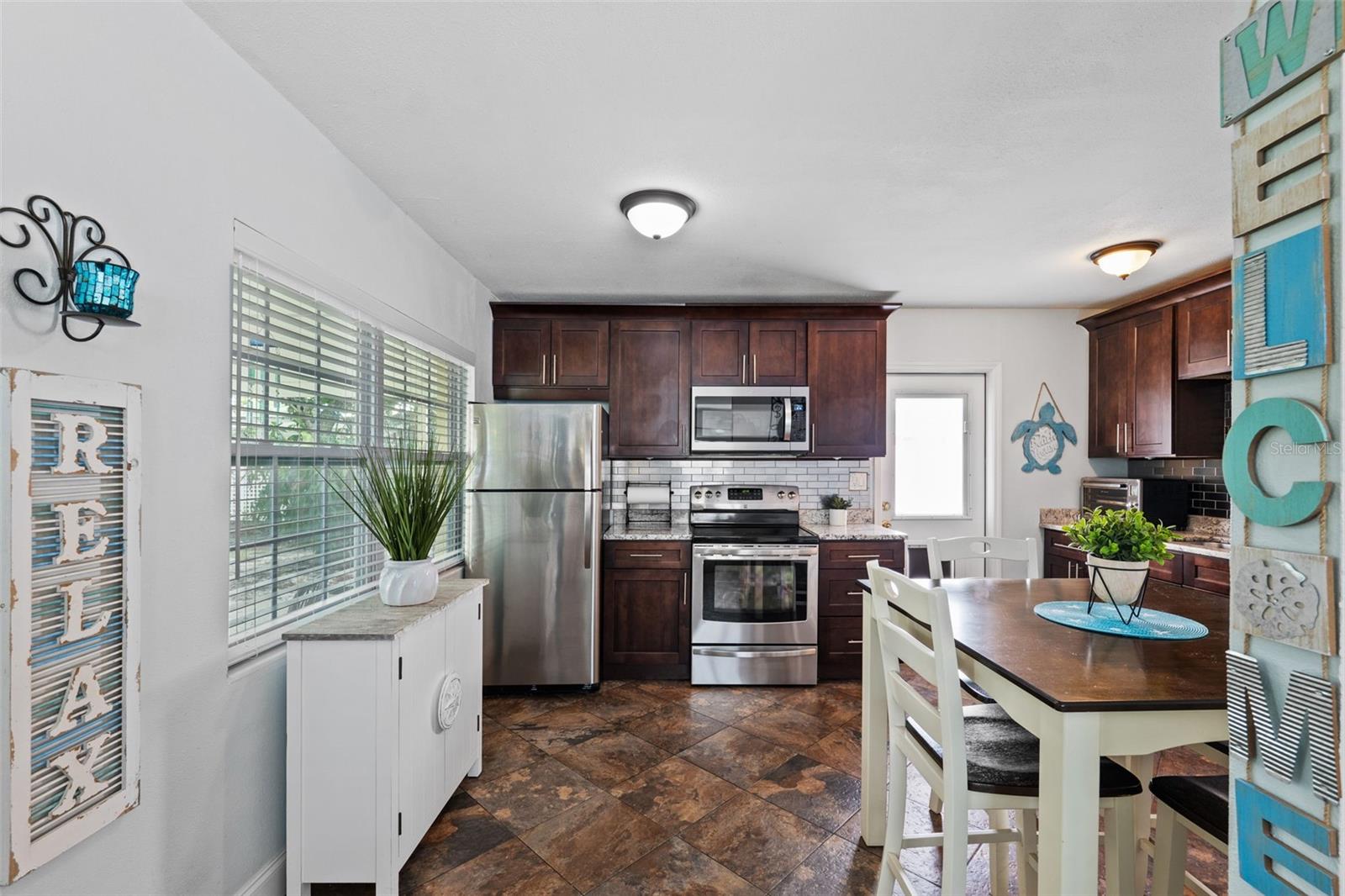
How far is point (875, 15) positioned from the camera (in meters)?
1.51

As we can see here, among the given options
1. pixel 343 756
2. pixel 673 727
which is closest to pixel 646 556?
pixel 673 727

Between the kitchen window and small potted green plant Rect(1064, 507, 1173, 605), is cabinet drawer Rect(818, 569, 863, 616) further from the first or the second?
the kitchen window

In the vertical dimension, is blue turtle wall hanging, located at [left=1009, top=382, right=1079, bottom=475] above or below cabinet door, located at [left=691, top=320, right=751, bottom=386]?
below

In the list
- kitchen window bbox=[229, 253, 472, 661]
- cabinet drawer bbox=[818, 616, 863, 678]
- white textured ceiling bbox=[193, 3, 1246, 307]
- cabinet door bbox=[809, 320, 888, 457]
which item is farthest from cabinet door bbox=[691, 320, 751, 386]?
kitchen window bbox=[229, 253, 472, 661]

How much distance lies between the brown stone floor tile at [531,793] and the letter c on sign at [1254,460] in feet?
7.73

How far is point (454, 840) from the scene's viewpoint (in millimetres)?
2166

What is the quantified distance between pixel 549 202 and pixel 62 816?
2363 mm

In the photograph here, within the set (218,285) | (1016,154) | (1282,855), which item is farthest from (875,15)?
(218,285)

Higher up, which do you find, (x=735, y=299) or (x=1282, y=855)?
(x=735, y=299)

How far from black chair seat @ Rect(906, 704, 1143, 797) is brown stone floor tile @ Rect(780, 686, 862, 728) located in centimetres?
150

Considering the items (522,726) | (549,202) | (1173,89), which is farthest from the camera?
(522,726)

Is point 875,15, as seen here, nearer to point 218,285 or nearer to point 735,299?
point 218,285

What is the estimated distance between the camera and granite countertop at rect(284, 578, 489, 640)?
1800 mm

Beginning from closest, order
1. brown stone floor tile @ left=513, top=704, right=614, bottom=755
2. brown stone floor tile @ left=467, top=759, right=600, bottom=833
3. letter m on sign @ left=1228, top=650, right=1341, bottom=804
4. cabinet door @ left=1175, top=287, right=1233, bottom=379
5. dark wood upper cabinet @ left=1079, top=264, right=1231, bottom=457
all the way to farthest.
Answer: letter m on sign @ left=1228, top=650, right=1341, bottom=804 < brown stone floor tile @ left=467, top=759, right=600, bottom=833 < brown stone floor tile @ left=513, top=704, right=614, bottom=755 < cabinet door @ left=1175, top=287, right=1233, bottom=379 < dark wood upper cabinet @ left=1079, top=264, right=1231, bottom=457
